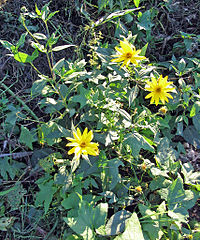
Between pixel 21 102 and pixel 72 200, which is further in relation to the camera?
pixel 21 102

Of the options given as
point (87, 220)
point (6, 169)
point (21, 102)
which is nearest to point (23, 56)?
point (21, 102)

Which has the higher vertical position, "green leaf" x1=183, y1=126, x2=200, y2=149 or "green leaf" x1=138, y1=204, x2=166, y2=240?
"green leaf" x1=183, y1=126, x2=200, y2=149

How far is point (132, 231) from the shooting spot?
5.74ft

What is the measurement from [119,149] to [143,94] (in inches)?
25.8

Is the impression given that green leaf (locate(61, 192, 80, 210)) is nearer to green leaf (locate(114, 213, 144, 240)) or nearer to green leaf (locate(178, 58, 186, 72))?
green leaf (locate(114, 213, 144, 240))

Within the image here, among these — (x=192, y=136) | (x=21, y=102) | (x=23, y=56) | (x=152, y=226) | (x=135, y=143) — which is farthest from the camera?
(x=192, y=136)

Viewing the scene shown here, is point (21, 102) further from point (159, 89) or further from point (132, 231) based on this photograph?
point (132, 231)

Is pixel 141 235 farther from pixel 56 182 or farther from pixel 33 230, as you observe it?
pixel 33 230

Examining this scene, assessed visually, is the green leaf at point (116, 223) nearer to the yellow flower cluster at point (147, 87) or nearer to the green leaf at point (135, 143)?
the yellow flower cluster at point (147, 87)

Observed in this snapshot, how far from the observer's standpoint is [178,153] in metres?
2.20

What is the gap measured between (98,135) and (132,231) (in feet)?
2.37

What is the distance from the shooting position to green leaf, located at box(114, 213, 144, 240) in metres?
1.71

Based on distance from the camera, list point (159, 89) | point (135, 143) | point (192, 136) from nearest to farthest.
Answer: point (135, 143) < point (159, 89) < point (192, 136)

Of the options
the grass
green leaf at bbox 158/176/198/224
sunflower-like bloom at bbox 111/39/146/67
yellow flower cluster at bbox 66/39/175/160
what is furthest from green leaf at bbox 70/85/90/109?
green leaf at bbox 158/176/198/224
